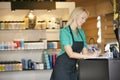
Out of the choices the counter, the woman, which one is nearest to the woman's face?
the woman

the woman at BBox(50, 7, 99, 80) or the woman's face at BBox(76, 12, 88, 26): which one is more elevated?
the woman's face at BBox(76, 12, 88, 26)

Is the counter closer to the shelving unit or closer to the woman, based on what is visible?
the woman

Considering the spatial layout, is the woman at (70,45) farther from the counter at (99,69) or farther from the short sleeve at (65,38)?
the counter at (99,69)

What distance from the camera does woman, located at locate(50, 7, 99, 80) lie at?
342 cm

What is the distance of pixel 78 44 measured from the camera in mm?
3555

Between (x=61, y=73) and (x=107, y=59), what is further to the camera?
(x=61, y=73)

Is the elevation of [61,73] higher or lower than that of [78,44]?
lower

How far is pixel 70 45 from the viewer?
343cm

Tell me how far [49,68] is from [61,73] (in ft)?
7.33

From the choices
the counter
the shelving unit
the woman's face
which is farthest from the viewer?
the shelving unit

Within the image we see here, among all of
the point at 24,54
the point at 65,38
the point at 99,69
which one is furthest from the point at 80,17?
the point at 24,54

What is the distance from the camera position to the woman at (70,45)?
342 centimetres

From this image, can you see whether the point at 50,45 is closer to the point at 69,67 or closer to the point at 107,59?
the point at 69,67

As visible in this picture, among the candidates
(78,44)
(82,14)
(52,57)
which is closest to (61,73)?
(78,44)
